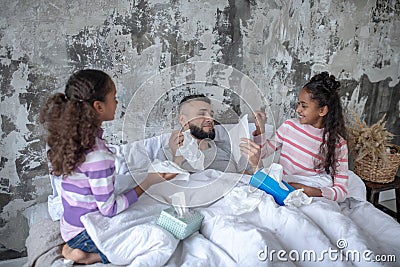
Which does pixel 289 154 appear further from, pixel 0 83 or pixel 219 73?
pixel 0 83

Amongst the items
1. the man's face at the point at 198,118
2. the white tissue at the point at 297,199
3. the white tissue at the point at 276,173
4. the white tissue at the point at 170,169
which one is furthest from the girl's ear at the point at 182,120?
the white tissue at the point at 297,199

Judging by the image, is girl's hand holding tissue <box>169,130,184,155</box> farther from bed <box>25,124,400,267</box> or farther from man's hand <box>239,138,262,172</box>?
man's hand <box>239,138,262,172</box>

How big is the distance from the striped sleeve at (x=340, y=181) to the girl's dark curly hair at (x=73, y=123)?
98 cm

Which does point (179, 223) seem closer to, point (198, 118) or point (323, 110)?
point (198, 118)

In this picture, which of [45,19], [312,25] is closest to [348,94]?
[312,25]

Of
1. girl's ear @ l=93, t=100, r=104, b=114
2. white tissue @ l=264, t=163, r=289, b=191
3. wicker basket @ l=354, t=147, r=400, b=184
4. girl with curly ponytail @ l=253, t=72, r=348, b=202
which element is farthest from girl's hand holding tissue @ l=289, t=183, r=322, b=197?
girl's ear @ l=93, t=100, r=104, b=114

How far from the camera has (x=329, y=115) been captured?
1.78m

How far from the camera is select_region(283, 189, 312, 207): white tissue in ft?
4.96

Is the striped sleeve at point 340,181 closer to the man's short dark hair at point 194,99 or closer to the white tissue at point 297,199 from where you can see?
the white tissue at point 297,199

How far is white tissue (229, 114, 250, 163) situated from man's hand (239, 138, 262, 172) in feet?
0.07

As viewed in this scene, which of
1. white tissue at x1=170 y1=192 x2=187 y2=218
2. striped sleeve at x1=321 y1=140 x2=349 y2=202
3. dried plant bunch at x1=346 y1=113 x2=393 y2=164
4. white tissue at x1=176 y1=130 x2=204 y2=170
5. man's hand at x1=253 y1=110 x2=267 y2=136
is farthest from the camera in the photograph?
dried plant bunch at x1=346 y1=113 x2=393 y2=164

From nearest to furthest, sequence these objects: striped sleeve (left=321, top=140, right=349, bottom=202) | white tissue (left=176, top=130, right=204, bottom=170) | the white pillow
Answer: the white pillow, white tissue (left=176, top=130, right=204, bottom=170), striped sleeve (left=321, top=140, right=349, bottom=202)

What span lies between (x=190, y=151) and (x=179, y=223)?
344 millimetres

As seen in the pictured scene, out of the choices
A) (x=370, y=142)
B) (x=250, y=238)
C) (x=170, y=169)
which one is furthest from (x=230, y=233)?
(x=370, y=142)
